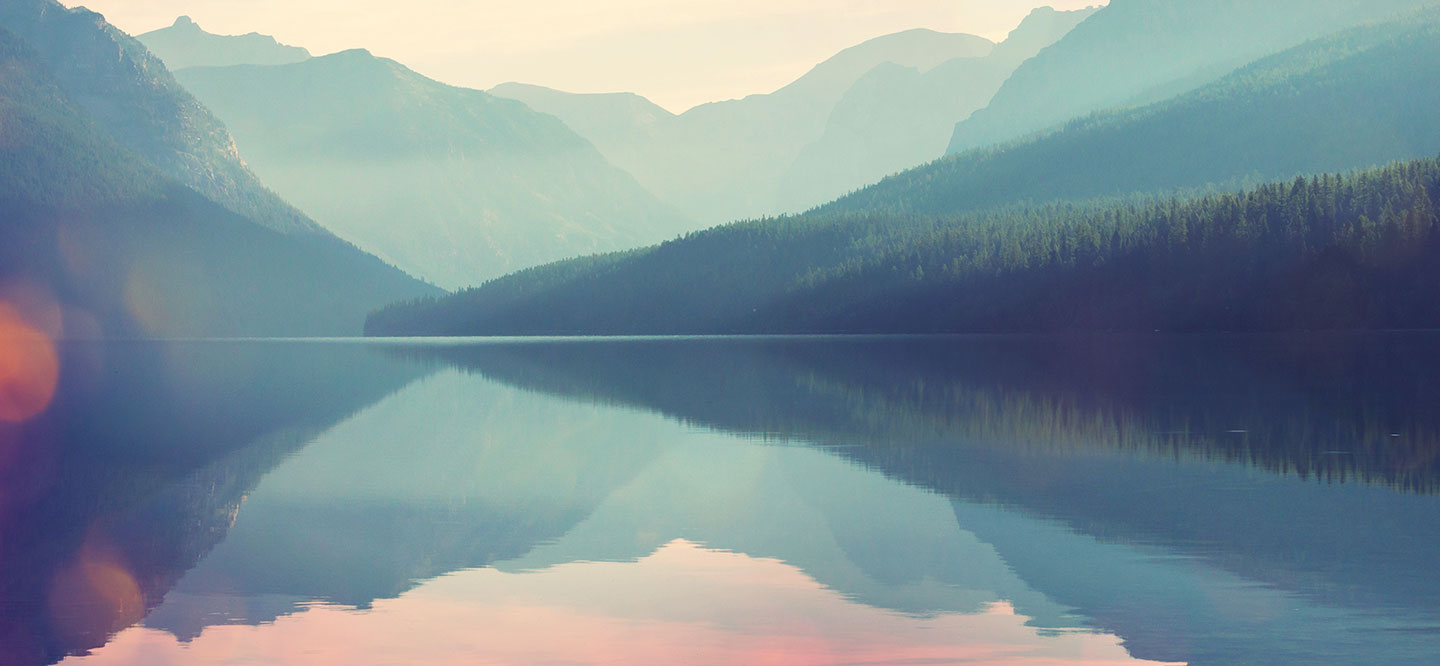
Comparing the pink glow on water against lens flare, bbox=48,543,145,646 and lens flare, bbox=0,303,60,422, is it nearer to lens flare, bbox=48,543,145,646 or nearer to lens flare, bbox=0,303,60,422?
lens flare, bbox=48,543,145,646

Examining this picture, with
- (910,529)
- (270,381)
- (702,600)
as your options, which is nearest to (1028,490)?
(910,529)

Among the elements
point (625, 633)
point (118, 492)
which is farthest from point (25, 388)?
point (625, 633)

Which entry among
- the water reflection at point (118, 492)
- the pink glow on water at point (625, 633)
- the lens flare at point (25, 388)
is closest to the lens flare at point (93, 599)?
the water reflection at point (118, 492)

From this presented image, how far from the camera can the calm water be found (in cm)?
2366

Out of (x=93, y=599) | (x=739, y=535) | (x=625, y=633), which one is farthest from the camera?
(x=739, y=535)

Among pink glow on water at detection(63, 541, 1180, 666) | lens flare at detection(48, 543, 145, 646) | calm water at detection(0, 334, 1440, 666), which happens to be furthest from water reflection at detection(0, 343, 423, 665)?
pink glow on water at detection(63, 541, 1180, 666)

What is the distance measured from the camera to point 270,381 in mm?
113000

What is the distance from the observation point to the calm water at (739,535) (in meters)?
23.7

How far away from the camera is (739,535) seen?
34531mm

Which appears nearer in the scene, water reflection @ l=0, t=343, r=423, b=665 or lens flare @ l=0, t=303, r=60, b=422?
water reflection @ l=0, t=343, r=423, b=665

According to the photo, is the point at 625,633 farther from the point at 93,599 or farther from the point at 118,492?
the point at 118,492

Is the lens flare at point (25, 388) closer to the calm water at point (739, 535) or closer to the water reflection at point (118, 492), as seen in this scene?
the water reflection at point (118, 492)

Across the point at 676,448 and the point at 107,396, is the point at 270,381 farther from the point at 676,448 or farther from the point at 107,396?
the point at 676,448

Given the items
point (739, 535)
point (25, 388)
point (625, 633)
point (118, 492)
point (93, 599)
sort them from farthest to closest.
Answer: point (25, 388) < point (118, 492) < point (739, 535) < point (93, 599) < point (625, 633)
